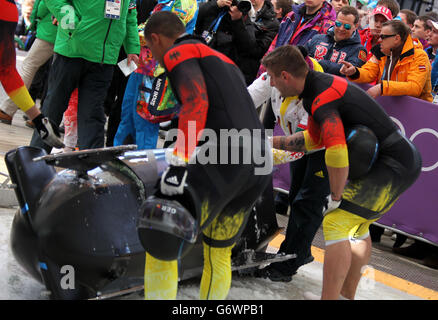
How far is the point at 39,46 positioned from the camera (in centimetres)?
642

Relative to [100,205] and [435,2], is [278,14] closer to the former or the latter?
[100,205]

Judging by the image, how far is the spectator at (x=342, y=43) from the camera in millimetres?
5688

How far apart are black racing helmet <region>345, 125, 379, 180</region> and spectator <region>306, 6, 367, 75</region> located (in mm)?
2277

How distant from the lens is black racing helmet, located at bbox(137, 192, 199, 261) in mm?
2639

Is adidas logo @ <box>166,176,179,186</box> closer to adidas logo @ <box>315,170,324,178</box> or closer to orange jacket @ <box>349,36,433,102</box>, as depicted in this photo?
adidas logo @ <box>315,170,324,178</box>

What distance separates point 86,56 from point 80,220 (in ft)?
8.29

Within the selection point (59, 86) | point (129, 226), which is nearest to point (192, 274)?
point (129, 226)

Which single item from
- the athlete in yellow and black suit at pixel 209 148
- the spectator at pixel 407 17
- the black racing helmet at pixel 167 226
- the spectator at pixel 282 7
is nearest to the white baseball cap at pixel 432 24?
the spectator at pixel 407 17

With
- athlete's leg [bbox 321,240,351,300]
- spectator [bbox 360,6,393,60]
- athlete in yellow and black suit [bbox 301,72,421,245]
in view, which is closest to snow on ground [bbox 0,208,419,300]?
athlete's leg [bbox 321,240,351,300]

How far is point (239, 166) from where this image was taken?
2881 millimetres

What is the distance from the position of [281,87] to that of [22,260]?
1.76 meters

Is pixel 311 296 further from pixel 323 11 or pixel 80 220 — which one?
pixel 323 11

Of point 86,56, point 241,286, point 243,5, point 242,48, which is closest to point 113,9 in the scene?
point 86,56

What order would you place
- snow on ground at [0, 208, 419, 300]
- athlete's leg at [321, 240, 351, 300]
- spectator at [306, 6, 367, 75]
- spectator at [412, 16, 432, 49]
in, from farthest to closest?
1. spectator at [412, 16, 432, 49]
2. spectator at [306, 6, 367, 75]
3. athlete's leg at [321, 240, 351, 300]
4. snow on ground at [0, 208, 419, 300]
